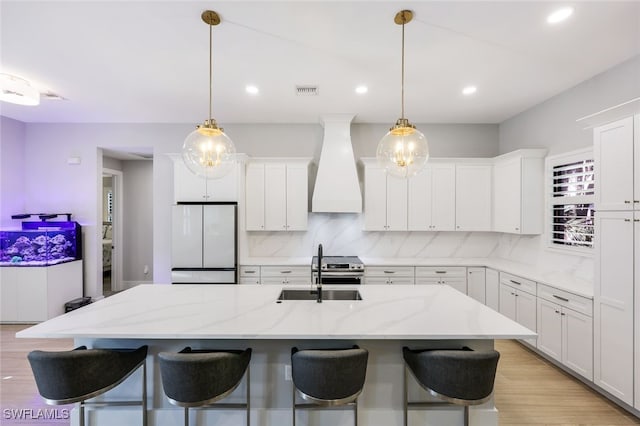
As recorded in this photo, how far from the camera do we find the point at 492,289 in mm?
3879

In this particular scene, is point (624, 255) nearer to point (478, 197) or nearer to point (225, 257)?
point (478, 197)

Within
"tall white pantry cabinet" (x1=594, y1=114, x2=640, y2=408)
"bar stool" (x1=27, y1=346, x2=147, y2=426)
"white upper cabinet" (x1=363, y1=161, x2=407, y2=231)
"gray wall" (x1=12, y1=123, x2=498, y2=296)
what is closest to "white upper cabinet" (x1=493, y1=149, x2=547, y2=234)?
"gray wall" (x1=12, y1=123, x2=498, y2=296)

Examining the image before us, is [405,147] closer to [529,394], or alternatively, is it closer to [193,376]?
[193,376]

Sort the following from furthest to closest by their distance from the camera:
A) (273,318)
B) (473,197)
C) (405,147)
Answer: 1. (473,197)
2. (405,147)
3. (273,318)

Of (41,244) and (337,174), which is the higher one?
(337,174)

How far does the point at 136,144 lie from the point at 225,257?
2420 millimetres

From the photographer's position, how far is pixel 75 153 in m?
4.59

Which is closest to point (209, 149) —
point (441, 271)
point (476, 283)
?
point (441, 271)

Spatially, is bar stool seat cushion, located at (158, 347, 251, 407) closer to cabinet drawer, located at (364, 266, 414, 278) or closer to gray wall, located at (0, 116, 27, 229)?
cabinet drawer, located at (364, 266, 414, 278)

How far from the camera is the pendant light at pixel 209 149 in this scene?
Answer: 2.13 metres

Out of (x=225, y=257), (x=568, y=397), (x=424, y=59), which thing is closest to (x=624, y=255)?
(x=568, y=397)

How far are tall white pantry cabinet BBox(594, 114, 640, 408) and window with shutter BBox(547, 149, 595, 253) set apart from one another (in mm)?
680

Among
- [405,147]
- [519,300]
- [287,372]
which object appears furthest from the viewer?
[519,300]

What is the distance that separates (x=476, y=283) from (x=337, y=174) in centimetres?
246
